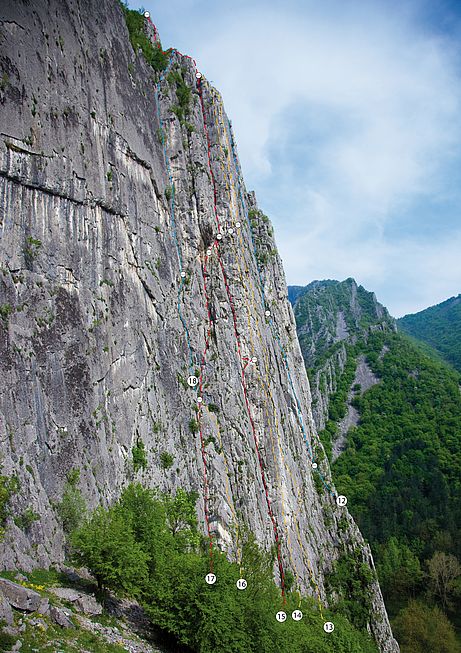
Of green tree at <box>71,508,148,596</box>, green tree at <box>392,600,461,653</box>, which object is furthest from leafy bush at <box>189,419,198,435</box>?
green tree at <box>392,600,461,653</box>

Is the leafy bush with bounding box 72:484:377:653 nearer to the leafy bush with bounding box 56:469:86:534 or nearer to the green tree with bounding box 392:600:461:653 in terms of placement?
the leafy bush with bounding box 56:469:86:534

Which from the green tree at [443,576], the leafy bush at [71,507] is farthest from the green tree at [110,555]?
the green tree at [443,576]

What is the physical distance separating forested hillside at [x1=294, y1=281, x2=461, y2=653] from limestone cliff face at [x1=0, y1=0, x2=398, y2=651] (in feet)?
50.2

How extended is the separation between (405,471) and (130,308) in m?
76.9

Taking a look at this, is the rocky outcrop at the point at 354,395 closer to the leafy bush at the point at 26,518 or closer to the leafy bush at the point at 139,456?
the leafy bush at the point at 139,456

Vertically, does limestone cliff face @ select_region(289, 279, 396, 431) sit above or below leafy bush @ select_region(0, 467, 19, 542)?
above

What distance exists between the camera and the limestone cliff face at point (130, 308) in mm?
24891

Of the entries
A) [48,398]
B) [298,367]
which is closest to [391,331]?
[298,367]

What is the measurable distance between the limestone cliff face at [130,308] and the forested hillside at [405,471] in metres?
15.3

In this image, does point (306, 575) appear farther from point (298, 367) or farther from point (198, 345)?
point (298, 367)

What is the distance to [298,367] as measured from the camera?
230ft

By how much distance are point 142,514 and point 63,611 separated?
830cm

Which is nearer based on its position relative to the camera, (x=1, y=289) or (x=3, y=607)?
(x=3, y=607)

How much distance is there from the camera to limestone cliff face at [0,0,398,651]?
24891mm
